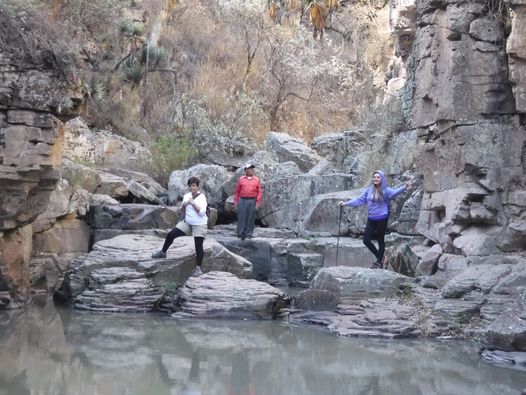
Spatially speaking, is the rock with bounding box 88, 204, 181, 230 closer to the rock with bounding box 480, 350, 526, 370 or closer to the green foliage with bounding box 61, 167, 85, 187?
the green foliage with bounding box 61, 167, 85, 187

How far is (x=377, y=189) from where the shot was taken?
40.5 ft

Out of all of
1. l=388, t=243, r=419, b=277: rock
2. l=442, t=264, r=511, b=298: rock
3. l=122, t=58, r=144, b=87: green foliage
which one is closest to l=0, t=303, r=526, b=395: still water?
l=442, t=264, r=511, b=298: rock

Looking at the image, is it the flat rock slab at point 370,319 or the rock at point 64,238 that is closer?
the flat rock slab at point 370,319

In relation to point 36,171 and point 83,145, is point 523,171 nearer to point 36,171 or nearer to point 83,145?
point 36,171

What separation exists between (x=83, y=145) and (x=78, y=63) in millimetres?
8715

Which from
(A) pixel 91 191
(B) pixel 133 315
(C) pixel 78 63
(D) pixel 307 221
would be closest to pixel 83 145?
(A) pixel 91 191

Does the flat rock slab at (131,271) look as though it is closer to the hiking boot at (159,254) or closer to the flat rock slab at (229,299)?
the hiking boot at (159,254)

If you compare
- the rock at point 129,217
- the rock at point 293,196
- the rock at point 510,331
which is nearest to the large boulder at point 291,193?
the rock at point 293,196

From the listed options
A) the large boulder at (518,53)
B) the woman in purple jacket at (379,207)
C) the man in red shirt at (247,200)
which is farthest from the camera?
the man in red shirt at (247,200)

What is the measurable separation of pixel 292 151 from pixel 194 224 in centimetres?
1020

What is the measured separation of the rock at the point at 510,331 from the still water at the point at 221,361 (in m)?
0.34

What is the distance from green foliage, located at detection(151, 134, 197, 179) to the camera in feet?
71.3

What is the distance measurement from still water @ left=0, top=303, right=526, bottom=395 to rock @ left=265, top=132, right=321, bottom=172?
1169 cm

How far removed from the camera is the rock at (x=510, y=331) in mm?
8383
